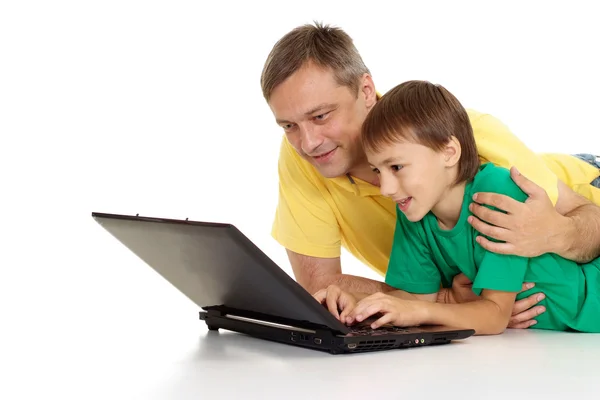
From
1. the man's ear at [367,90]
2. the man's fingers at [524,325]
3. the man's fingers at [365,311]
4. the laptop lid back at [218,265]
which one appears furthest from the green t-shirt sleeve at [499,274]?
the man's ear at [367,90]

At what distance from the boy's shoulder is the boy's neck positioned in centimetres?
4

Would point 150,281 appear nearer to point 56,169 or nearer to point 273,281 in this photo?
point 56,169

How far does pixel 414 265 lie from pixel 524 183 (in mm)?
422

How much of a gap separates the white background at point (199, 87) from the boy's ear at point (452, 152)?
91.7 inches

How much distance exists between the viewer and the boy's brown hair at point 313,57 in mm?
2541

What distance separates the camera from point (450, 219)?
92.0 inches

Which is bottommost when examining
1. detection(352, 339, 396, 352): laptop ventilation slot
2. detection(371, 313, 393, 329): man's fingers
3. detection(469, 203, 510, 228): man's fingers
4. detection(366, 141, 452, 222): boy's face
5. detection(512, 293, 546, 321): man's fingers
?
detection(512, 293, 546, 321): man's fingers

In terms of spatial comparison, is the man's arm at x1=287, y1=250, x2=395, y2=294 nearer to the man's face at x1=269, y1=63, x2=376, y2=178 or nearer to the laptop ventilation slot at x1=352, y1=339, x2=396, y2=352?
the man's face at x1=269, y1=63, x2=376, y2=178

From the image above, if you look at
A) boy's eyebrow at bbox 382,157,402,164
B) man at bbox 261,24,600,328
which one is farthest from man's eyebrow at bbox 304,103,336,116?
boy's eyebrow at bbox 382,157,402,164

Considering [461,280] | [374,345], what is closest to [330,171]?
[461,280]

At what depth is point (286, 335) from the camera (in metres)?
2.04

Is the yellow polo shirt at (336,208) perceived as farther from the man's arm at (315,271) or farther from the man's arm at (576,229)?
the man's arm at (576,229)

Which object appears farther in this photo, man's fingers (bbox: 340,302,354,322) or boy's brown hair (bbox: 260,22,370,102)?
boy's brown hair (bbox: 260,22,370,102)

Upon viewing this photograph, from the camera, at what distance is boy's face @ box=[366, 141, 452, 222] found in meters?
2.18
